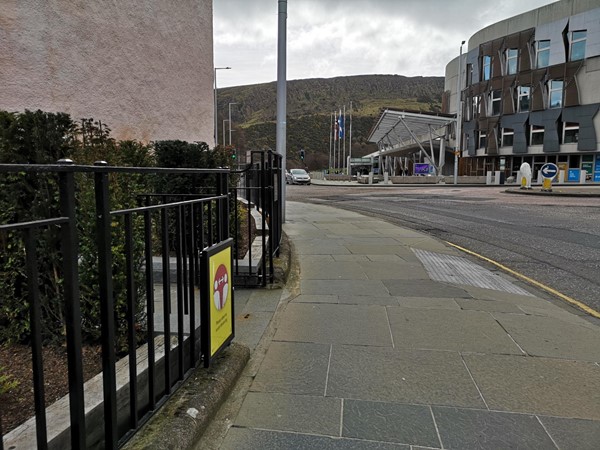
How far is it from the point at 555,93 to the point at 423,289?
46.2 metres

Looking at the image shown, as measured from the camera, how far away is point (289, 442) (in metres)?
2.47

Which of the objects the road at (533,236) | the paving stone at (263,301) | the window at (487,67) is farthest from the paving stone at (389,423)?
the window at (487,67)

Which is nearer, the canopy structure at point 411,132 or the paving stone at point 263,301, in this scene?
the paving stone at point 263,301

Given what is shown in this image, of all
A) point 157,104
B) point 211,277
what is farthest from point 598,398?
point 157,104

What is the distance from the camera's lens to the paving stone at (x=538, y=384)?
9.31 ft


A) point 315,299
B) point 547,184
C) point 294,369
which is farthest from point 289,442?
point 547,184

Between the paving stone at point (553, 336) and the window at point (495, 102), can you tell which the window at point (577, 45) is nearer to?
the window at point (495, 102)

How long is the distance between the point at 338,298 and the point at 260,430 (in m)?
2.67

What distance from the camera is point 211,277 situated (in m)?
2.79

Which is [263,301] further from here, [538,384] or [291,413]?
[538,384]

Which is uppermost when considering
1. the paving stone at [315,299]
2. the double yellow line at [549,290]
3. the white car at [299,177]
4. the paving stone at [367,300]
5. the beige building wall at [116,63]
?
the beige building wall at [116,63]

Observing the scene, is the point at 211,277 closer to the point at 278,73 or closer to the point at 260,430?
the point at 260,430

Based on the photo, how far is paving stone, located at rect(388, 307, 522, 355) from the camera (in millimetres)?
3785

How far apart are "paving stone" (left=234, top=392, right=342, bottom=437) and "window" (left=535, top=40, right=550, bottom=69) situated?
1962 inches
